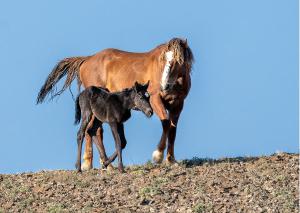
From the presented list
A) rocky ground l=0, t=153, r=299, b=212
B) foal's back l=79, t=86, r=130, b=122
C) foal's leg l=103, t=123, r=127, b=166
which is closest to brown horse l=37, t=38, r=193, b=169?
foal's leg l=103, t=123, r=127, b=166

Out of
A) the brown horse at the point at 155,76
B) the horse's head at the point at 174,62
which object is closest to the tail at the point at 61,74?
the brown horse at the point at 155,76

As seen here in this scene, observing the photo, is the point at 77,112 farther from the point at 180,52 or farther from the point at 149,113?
the point at 180,52

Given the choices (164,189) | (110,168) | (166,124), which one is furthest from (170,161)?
(164,189)

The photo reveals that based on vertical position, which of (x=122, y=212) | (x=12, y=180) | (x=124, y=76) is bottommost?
(x=122, y=212)

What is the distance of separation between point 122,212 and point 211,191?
1575 millimetres

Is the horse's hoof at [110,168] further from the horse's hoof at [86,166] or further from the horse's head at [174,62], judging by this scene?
the horse's head at [174,62]

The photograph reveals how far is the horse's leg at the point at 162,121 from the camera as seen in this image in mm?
17109

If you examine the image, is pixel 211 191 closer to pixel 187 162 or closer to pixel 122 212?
pixel 122 212

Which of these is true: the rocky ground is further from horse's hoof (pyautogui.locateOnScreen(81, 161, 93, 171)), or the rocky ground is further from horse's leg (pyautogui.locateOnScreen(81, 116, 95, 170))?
horse's leg (pyautogui.locateOnScreen(81, 116, 95, 170))

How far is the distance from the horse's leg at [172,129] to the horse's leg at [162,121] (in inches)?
4.6

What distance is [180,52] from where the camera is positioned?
17.2 m

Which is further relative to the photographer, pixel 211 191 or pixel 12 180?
pixel 12 180

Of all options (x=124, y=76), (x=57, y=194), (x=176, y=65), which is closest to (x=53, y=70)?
(x=124, y=76)

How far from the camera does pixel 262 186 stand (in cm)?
1411
